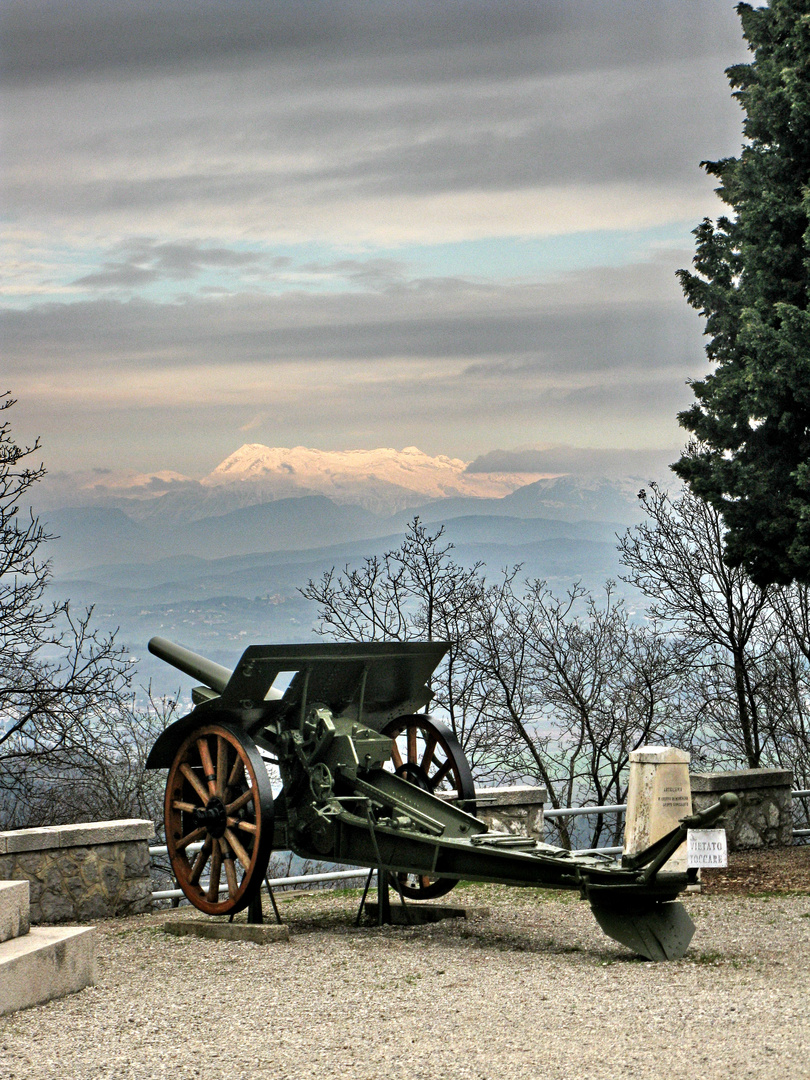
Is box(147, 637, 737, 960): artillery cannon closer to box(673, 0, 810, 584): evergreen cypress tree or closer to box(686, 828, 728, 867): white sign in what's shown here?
box(686, 828, 728, 867): white sign

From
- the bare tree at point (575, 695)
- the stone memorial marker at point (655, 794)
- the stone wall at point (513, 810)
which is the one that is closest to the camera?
the stone memorial marker at point (655, 794)

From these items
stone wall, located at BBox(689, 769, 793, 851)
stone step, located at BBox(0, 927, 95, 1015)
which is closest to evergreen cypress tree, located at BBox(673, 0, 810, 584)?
stone wall, located at BBox(689, 769, 793, 851)

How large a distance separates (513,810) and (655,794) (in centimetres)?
238

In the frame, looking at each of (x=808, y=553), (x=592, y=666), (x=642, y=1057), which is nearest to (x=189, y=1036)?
(x=642, y=1057)

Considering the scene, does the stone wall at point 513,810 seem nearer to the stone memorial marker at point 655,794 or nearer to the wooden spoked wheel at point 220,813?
the stone memorial marker at point 655,794

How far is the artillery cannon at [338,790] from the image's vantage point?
6.77 meters

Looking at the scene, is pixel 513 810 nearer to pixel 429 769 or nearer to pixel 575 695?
pixel 429 769

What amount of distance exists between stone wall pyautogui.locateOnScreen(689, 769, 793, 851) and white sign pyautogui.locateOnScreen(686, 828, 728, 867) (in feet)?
15.1

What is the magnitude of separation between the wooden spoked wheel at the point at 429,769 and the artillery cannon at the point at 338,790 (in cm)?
1

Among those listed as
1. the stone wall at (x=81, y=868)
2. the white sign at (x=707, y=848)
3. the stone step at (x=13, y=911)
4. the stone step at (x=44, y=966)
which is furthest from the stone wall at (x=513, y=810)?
the stone step at (x=13, y=911)

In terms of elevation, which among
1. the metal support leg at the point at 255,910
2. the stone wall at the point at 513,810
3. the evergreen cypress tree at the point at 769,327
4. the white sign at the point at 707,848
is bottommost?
the metal support leg at the point at 255,910

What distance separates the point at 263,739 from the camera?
804 centimetres

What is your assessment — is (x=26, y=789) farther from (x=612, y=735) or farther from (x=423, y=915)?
(x=612, y=735)

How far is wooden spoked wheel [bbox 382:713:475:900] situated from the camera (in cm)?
840
